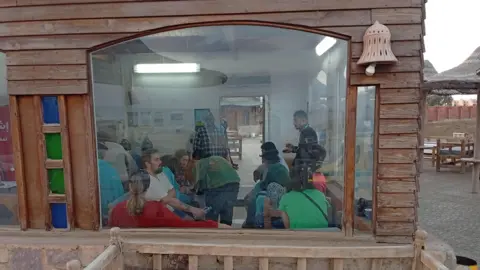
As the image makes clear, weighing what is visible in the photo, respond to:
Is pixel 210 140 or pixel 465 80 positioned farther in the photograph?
pixel 465 80

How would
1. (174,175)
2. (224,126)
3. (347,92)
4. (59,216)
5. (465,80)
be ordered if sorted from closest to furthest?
(347,92), (59,216), (174,175), (224,126), (465,80)

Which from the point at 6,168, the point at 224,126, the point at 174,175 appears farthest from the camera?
the point at 224,126

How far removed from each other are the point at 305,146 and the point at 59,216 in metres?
2.23

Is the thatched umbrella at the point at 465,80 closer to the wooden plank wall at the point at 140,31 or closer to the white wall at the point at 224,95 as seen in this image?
the wooden plank wall at the point at 140,31

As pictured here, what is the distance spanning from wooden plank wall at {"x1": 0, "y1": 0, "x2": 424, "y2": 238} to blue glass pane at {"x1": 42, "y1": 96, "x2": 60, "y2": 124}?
0.07 m

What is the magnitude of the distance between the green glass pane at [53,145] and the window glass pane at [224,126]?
32 centimetres

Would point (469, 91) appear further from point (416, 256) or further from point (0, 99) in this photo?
point (0, 99)

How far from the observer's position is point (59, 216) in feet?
8.97

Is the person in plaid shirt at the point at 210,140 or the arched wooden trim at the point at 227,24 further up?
the arched wooden trim at the point at 227,24

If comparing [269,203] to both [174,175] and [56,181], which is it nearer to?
[174,175]

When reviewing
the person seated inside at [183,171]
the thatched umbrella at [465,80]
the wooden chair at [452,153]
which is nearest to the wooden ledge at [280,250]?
the person seated inside at [183,171]

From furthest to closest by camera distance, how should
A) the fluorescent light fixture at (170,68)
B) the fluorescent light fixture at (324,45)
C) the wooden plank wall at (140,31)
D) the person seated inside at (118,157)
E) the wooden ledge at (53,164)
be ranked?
1. the fluorescent light fixture at (170,68)
2. the person seated inside at (118,157)
3. the wooden ledge at (53,164)
4. the fluorescent light fixture at (324,45)
5. the wooden plank wall at (140,31)

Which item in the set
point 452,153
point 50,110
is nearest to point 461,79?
point 452,153

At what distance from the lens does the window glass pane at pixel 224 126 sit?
108 inches
